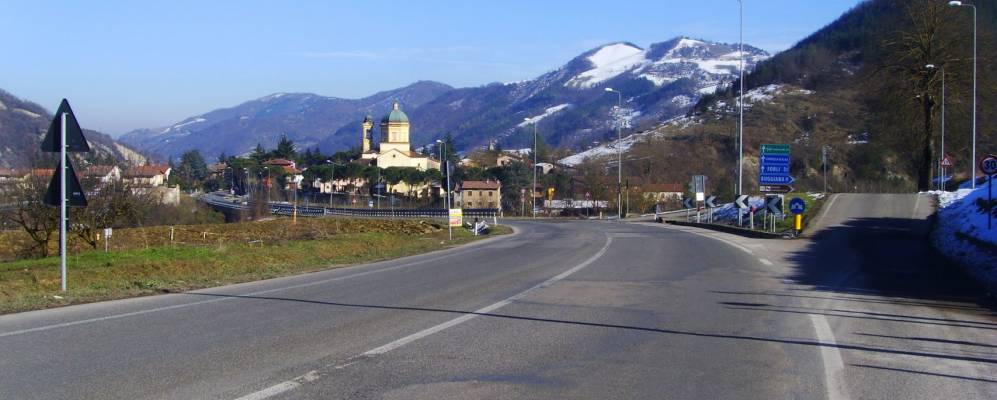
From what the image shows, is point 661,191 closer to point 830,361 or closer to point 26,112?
point 26,112

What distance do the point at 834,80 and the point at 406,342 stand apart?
162 meters

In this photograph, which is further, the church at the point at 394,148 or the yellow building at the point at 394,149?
the church at the point at 394,148

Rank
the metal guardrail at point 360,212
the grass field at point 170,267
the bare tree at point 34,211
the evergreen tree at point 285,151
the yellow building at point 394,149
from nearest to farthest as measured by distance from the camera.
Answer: the grass field at point 170,267
the bare tree at point 34,211
the metal guardrail at point 360,212
the yellow building at point 394,149
the evergreen tree at point 285,151

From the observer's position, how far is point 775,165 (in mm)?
37656

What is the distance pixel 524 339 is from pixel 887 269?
43.6 ft

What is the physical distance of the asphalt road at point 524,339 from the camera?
741cm

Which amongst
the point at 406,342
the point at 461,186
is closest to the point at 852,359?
the point at 406,342

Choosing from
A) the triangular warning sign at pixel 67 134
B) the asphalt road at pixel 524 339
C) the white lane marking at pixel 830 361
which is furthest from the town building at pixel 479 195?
the white lane marking at pixel 830 361

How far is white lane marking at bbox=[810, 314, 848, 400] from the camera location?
7352 millimetres

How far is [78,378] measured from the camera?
7.54 metres

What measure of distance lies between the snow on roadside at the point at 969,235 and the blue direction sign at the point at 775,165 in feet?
20.8

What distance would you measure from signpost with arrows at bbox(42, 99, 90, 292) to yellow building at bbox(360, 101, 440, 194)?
108358 millimetres

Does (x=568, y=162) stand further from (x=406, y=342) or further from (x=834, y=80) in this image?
(x=406, y=342)

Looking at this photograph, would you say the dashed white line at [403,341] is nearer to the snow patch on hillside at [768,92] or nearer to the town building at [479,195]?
the town building at [479,195]
